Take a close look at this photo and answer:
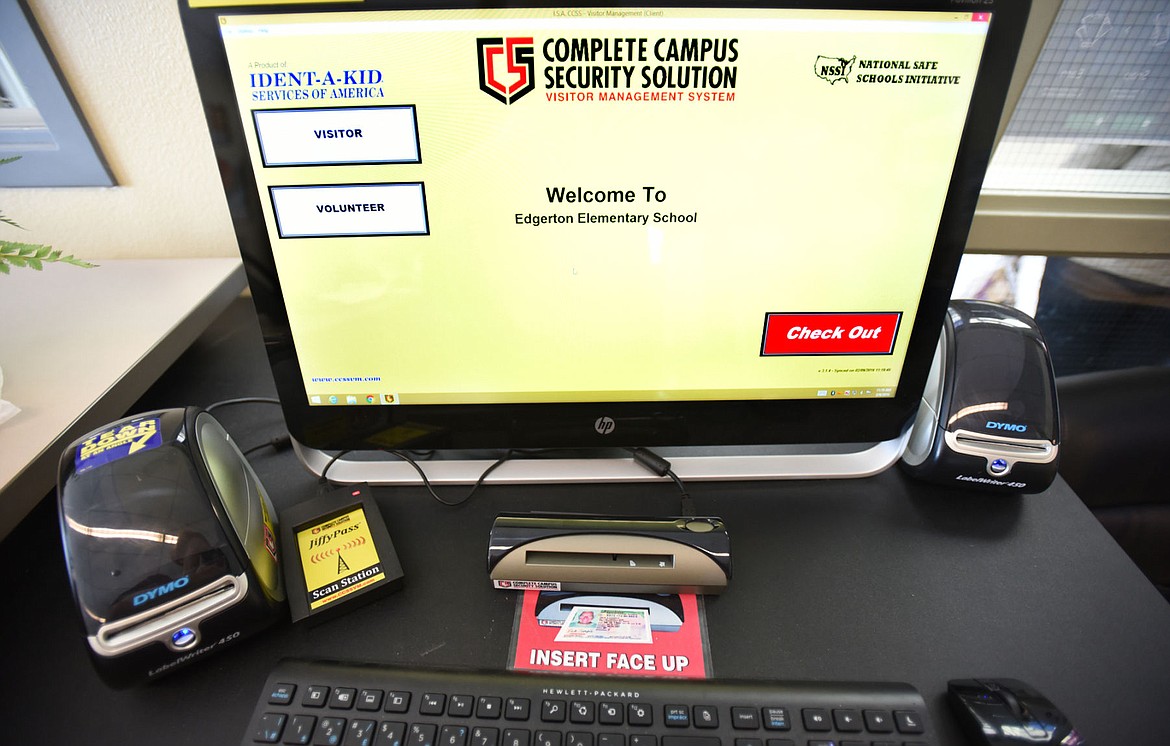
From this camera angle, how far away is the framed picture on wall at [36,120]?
72cm

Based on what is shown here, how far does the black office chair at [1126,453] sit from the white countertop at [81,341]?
1.14 meters

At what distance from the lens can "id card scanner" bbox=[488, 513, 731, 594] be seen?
52cm

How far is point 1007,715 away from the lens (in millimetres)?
428

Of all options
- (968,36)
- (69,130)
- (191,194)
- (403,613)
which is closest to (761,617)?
(403,613)

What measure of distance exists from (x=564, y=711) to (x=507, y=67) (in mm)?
462

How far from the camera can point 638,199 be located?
1.60 feet

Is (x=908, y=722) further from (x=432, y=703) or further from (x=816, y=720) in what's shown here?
(x=432, y=703)

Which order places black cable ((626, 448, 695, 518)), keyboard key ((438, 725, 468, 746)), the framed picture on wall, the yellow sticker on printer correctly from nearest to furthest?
keyboard key ((438, 725, 468, 746)), the yellow sticker on printer, black cable ((626, 448, 695, 518)), the framed picture on wall

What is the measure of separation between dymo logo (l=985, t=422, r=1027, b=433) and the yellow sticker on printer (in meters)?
0.59

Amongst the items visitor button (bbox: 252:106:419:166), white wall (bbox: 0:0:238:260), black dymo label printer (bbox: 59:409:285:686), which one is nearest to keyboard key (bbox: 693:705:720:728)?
black dymo label printer (bbox: 59:409:285:686)

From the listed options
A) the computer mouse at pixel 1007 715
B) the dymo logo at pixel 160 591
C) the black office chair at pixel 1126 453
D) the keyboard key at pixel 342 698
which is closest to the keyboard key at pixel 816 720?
the computer mouse at pixel 1007 715

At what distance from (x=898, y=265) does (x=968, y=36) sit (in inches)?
6.8

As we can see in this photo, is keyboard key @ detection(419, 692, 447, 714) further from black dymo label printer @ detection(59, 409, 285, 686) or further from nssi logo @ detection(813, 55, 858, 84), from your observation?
nssi logo @ detection(813, 55, 858, 84)

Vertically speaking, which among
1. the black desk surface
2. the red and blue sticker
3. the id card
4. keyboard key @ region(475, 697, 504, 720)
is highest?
the red and blue sticker
